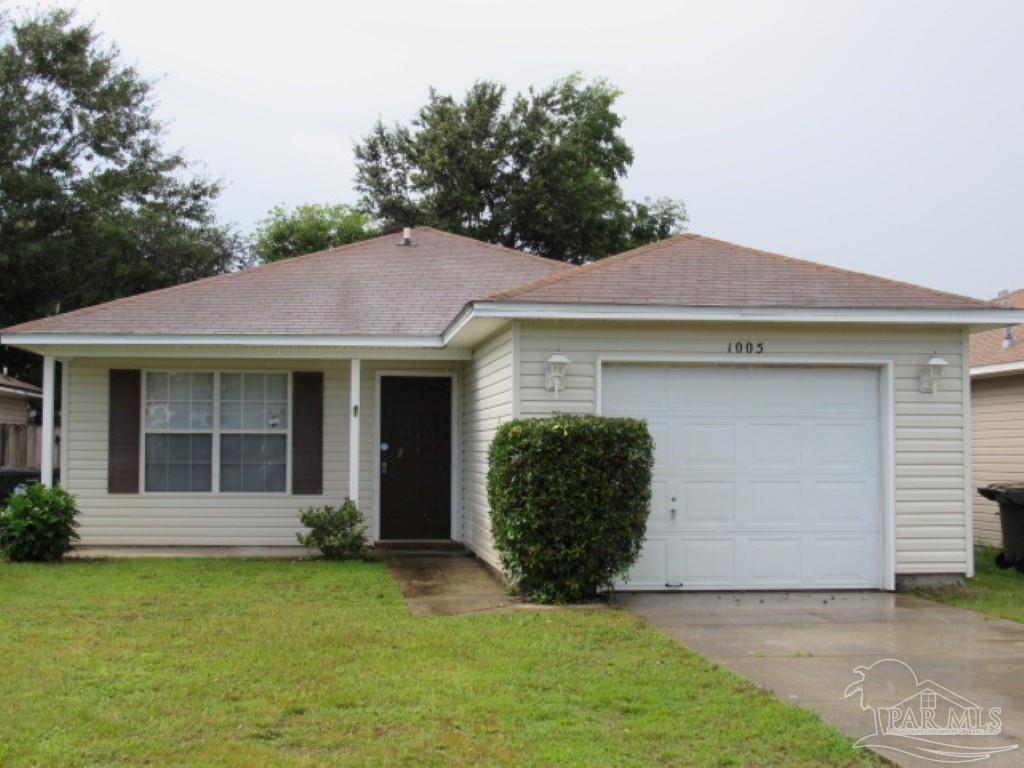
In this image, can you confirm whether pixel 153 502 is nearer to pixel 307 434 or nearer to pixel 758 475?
pixel 307 434

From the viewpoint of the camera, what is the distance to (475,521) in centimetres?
1261

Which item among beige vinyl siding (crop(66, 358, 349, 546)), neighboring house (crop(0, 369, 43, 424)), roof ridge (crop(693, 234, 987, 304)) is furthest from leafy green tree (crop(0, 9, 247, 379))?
roof ridge (crop(693, 234, 987, 304))

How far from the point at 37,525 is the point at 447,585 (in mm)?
4740

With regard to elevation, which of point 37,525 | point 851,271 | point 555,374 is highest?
point 851,271

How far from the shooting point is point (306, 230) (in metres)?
36.4

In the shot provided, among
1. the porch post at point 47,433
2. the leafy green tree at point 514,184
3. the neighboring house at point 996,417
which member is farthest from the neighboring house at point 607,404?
the leafy green tree at point 514,184

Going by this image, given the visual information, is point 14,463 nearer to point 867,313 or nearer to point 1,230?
point 1,230

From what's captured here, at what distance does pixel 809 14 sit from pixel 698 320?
6.20 meters

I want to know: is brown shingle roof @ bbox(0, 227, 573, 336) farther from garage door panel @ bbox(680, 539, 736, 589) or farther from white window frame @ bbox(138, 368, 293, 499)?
garage door panel @ bbox(680, 539, 736, 589)

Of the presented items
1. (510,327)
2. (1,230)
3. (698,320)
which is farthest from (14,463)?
(698,320)

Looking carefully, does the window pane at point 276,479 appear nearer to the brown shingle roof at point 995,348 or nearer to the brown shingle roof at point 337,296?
the brown shingle roof at point 337,296

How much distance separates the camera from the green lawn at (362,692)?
5.12m

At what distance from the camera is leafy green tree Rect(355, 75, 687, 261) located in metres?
31.5

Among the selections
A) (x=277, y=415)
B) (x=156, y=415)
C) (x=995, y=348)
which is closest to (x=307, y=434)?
(x=277, y=415)
